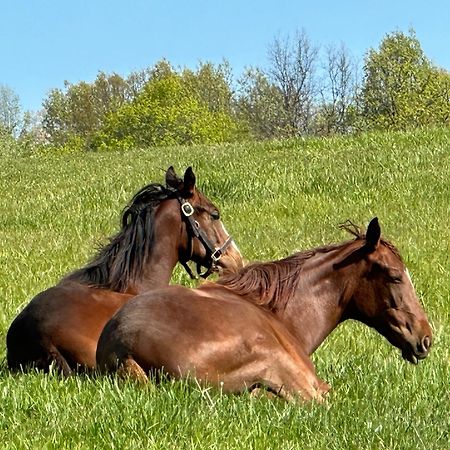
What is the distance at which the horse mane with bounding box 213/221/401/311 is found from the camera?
235 inches

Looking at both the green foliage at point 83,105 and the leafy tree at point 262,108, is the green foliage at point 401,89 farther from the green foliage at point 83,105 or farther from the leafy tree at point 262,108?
the green foliage at point 83,105

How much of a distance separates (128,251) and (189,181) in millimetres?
733

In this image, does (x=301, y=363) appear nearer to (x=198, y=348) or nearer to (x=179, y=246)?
(x=198, y=348)

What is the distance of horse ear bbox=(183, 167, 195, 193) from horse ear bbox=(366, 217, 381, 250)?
171 centimetres

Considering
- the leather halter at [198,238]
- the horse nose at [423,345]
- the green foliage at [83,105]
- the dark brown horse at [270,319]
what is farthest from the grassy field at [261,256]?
the green foliage at [83,105]

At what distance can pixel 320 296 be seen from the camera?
6.20 metres

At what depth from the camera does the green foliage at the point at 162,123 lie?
70.7m

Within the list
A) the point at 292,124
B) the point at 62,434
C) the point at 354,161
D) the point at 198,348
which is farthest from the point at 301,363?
the point at 292,124

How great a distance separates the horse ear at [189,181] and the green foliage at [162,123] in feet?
200

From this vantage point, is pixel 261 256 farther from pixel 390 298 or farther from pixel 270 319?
pixel 270 319

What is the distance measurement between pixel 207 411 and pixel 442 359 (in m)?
3.00

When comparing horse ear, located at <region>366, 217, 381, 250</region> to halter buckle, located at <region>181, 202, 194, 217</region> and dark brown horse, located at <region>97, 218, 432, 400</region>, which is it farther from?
halter buckle, located at <region>181, 202, 194, 217</region>

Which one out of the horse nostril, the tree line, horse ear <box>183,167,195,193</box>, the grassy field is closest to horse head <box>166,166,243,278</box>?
horse ear <box>183,167,195,193</box>

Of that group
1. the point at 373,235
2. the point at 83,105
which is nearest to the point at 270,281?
the point at 373,235
